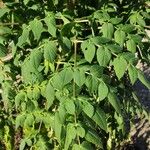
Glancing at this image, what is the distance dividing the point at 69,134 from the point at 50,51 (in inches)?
15.0

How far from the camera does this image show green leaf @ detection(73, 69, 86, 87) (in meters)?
1.52

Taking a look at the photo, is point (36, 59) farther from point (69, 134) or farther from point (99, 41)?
point (69, 134)

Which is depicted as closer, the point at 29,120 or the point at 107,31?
the point at 107,31

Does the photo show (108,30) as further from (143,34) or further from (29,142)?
(29,142)

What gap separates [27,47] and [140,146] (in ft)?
9.13

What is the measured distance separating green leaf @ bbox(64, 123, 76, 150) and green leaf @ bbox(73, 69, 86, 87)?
5.9 inches

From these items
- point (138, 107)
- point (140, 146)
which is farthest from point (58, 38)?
point (140, 146)

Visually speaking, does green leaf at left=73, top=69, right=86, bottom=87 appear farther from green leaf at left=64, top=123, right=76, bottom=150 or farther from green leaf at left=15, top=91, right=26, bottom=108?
green leaf at left=15, top=91, right=26, bottom=108

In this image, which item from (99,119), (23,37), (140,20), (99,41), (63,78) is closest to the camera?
(99,119)

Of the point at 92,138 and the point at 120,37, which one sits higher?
the point at 120,37

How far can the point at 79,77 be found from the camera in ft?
5.07

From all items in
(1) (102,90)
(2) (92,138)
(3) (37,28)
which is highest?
(3) (37,28)

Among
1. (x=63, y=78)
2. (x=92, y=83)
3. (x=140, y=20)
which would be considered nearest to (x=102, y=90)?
(x=92, y=83)

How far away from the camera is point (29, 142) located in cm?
224
